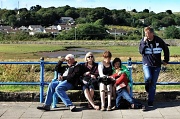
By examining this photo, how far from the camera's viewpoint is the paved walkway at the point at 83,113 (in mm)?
6691

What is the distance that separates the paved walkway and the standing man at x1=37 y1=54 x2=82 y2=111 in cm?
16

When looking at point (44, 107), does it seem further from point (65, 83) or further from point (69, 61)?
point (69, 61)

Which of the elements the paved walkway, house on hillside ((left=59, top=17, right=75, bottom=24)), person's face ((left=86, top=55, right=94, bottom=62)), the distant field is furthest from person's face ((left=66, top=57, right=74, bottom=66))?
house on hillside ((left=59, top=17, right=75, bottom=24))

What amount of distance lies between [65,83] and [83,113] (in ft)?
2.38

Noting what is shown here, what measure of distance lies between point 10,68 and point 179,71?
24.0ft

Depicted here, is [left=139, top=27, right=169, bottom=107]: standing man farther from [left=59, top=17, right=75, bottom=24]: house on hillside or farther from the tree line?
[left=59, top=17, right=75, bottom=24]: house on hillside

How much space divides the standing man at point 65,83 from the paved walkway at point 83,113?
0.53 ft

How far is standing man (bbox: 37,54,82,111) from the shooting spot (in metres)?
7.19

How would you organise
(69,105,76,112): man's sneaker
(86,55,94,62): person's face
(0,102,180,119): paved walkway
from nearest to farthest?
(0,102,180,119): paved walkway, (69,105,76,112): man's sneaker, (86,55,94,62): person's face

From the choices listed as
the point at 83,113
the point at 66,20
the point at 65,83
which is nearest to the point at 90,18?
the point at 66,20

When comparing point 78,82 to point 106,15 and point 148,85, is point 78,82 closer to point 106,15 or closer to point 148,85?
point 148,85

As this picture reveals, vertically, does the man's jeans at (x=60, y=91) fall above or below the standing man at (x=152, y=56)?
below

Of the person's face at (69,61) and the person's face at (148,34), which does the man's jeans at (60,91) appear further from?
the person's face at (148,34)

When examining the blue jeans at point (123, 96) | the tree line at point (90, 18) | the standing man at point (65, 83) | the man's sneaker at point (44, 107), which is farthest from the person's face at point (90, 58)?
the tree line at point (90, 18)
